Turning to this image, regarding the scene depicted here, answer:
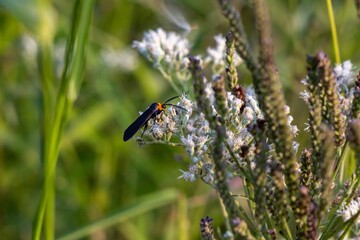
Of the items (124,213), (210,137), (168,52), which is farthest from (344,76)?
(124,213)

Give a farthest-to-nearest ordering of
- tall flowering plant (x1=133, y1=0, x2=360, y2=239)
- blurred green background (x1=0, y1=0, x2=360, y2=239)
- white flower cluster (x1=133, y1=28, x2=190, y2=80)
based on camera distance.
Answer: blurred green background (x1=0, y1=0, x2=360, y2=239)
white flower cluster (x1=133, y1=28, x2=190, y2=80)
tall flowering plant (x1=133, y1=0, x2=360, y2=239)

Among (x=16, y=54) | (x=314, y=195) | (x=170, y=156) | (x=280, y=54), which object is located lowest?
(x=314, y=195)

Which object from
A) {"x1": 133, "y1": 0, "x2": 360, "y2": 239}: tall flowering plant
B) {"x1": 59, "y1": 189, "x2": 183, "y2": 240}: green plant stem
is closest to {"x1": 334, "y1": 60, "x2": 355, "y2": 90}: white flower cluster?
{"x1": 133, "y1": 0, "x2": 360, "y2": 239}: tall flowering plant

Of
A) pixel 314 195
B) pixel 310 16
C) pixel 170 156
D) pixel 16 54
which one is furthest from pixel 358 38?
pixel 314 195

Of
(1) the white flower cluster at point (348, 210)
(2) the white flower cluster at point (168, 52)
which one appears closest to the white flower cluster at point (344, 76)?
(1) the white flower cluster at point (348, 210)

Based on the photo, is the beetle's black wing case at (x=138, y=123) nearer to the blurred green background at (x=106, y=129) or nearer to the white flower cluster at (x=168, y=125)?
the white flower cluster at (x=168, y=125)

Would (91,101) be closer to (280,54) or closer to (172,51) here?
(280,54)

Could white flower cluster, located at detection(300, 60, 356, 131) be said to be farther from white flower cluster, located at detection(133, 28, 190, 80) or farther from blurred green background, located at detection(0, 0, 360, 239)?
blurred green background, located at detection(0, 0, 360, 239)
